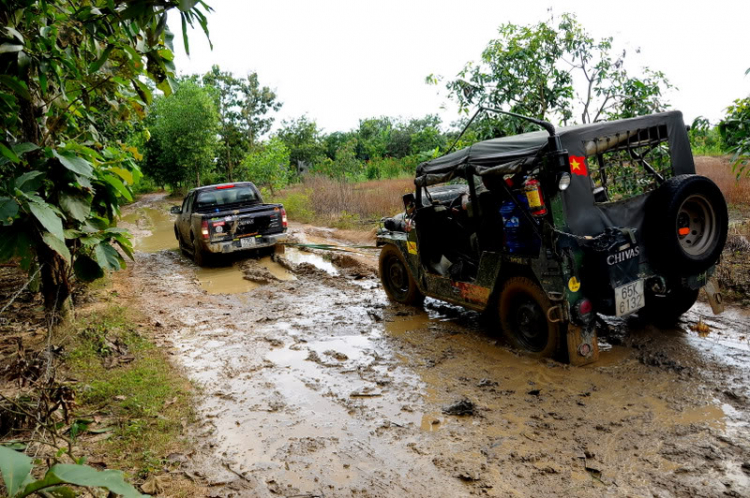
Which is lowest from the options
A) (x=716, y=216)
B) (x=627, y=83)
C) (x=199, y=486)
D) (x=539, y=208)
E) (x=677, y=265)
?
(x=199, y=486)

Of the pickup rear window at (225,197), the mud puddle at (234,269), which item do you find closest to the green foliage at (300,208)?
the mud puddle at (234,269)

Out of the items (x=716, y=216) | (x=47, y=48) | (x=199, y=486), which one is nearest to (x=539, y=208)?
(x=716, y=216)

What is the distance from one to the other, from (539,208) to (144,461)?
3562mm

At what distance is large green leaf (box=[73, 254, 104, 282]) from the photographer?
3.87 meters

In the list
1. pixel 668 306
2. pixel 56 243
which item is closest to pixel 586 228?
pixel 668 306

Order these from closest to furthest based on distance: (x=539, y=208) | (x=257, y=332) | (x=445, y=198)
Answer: (x=539, y=208)
(x=257, y=332)
(x=445, y=198)

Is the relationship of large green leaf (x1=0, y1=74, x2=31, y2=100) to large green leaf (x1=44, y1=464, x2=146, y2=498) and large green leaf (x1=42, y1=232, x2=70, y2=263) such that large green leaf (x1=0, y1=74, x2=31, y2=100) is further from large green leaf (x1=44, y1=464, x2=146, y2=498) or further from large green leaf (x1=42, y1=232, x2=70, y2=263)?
large green leaf (x1=44, y1=464, x2=146, y2=498)

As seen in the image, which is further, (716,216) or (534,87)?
(534,87)

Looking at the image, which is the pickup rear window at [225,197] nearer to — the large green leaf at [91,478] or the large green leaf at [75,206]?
the large green leaf at [75,206]

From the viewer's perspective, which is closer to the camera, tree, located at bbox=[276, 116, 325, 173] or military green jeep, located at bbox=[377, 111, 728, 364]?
military green jeep, located at bbox=[377, 111, 728, 364]

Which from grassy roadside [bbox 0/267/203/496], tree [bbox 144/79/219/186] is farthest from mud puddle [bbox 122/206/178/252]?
grassy roadside [bbox 0/267/203/496]

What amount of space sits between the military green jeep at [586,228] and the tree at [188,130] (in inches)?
994

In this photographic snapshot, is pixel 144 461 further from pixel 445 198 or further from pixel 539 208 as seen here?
pixel 445 198

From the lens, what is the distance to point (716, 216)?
475 centimetres
